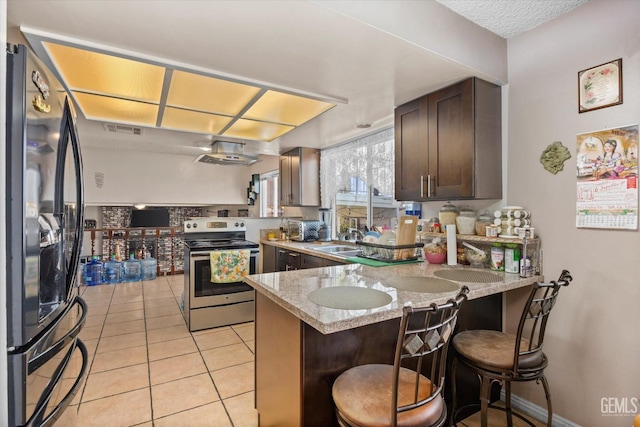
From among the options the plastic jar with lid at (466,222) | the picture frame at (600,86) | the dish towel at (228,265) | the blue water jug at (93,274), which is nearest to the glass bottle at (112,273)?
the blue water jug at (93,274)

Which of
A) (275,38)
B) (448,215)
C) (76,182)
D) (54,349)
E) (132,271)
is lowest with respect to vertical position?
(132,271)

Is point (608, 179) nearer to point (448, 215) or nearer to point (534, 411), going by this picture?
point (448, 215)

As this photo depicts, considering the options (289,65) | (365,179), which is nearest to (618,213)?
(289,65)

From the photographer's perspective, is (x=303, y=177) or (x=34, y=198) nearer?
(x=34, y=198)

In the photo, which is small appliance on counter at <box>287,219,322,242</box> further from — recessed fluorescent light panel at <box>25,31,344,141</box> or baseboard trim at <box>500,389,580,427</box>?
baseboard trim at <box>500,389,580,427</box>

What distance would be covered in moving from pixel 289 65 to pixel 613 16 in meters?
1.74

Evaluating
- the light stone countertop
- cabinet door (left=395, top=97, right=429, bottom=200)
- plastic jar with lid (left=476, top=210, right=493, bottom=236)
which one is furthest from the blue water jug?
plastic jar with lid (left=476, top=210, right=493, bottom=236)

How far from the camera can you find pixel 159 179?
5.95 m

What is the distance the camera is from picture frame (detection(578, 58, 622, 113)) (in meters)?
1.64

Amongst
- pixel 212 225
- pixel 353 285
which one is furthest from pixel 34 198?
pixel 212 225

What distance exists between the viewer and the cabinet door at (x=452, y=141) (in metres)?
2.07

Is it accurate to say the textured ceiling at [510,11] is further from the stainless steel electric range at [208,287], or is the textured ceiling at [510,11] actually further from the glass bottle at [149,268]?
the glass bottle at [149,268]

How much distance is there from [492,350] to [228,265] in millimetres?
2681

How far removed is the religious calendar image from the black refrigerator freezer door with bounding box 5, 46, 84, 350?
2460mm
